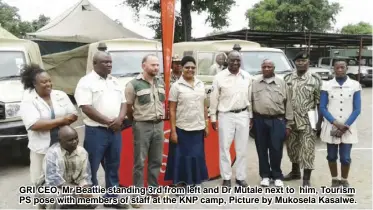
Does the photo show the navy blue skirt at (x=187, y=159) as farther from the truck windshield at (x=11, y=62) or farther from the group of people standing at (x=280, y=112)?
the truck windshield at (x=11, y=62)

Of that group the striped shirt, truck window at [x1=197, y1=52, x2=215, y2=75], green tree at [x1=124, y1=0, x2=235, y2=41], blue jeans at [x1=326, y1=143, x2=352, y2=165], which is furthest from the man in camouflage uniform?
green tree at [x1=124, y1=0, x2=235, y2=41]

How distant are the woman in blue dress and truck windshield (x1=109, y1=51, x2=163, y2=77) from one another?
120 inches

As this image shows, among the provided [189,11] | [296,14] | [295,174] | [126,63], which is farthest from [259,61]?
[296,14]

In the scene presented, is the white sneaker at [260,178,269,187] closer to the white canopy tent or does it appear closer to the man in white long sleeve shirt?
the man in white long sleeve shirt

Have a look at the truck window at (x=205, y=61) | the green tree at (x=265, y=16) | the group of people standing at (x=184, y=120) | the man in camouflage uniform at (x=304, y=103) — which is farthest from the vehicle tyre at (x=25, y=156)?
the green tree at (x=265, y=16)

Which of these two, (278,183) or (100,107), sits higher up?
(100,107)

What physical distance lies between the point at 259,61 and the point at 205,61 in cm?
123

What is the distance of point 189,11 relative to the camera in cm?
2427

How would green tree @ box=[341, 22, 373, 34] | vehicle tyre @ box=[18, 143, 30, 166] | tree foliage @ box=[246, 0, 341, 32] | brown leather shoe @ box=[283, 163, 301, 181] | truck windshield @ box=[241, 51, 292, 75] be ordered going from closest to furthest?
1. brown leather shoe @ box=[283, 163, 301, 181]
2. vehicle tyre @ box=[18, 143, 30, 166]
3. truck windshield @ box=[241, 51, 292, 75]
4. tree foliage @ box=[246, 0, 341, 32]
5. green tree @ box=[341, 22, 373, 34]

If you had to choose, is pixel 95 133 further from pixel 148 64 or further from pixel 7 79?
pixel 7 79

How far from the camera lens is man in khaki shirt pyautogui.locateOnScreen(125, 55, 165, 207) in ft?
14.3

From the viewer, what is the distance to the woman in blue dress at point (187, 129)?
4.71 m

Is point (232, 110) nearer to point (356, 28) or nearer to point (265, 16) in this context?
point (265, 16)

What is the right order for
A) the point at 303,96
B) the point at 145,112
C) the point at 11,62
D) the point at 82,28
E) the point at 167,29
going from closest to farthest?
the point at 145,112 → the point at 167,29 → the point at 303,96 → the point at 11,62 → the point at 82,28
